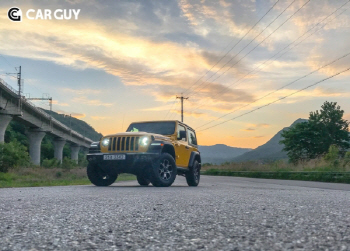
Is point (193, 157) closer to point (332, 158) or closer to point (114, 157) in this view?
point (114, 157)


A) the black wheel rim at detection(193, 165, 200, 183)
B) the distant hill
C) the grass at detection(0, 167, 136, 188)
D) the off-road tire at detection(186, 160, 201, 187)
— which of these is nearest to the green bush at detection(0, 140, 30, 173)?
the grass at detection(0, 167, 136, 188)

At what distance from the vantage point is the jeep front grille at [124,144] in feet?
36.1

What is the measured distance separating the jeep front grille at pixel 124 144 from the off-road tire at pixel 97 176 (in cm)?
82

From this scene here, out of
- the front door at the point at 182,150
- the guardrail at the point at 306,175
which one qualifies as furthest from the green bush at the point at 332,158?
the front door at the point at 182,150

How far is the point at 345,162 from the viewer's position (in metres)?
30.4

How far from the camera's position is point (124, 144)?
11117 millimetres

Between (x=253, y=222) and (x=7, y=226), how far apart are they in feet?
7.71

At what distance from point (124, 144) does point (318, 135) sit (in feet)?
215

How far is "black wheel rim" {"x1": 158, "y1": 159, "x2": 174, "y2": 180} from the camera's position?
10953 millimetres

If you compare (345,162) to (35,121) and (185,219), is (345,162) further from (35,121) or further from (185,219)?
(35,121)

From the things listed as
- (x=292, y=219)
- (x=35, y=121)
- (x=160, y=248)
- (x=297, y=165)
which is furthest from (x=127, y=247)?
(x=35, y=121)

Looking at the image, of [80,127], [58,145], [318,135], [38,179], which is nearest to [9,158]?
[38,179]

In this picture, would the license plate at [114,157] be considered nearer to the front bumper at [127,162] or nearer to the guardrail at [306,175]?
the front bumper at [127,162]

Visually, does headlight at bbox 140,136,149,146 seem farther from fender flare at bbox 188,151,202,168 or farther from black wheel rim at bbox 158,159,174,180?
fender flare at bbox 188,151,202,168
